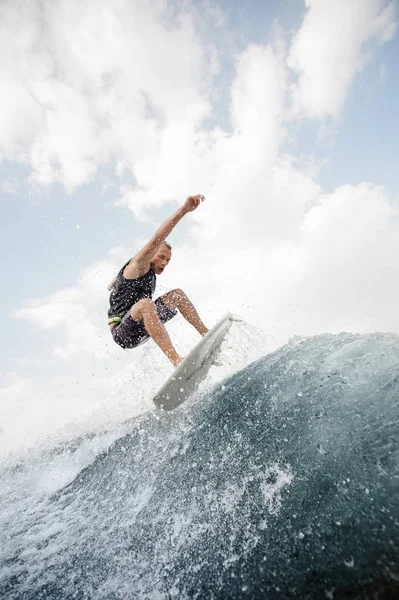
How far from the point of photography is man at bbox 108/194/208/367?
370cm

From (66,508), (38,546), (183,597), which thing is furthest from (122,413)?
(183,597)

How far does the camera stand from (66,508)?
9.68 feet

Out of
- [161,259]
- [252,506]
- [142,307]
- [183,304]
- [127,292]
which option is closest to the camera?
[252,506]

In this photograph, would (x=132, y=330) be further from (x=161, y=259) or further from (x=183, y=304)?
(x=161, y=259)

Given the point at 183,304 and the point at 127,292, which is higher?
the point at 127,292

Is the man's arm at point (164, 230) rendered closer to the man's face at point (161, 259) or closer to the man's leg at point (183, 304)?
the man's face at point (161, 259)

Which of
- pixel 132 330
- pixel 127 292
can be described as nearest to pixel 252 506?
pixel 132 330

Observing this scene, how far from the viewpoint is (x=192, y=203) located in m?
3.59

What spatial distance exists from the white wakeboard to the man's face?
1354 millimetres

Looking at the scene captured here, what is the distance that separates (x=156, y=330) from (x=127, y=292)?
86cm

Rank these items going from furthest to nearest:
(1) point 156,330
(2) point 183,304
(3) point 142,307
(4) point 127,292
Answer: (2) point 183,304
(4) point 127,292
(3) point 142,307
(1) point 156,330

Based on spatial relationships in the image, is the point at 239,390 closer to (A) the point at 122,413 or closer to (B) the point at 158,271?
(B) the point at 158,271

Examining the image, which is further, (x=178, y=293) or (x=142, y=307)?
(x=178, y=293)

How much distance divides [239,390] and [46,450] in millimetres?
4496
